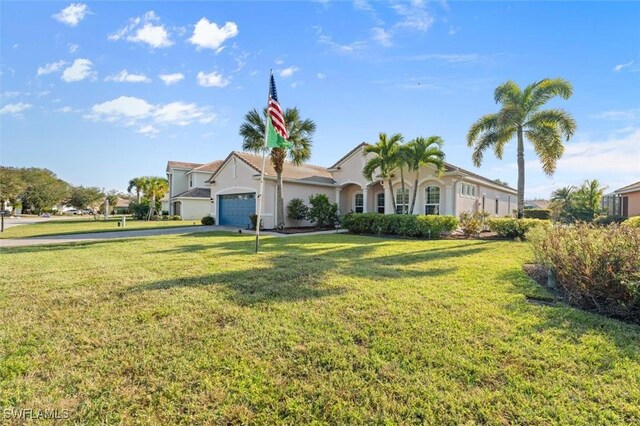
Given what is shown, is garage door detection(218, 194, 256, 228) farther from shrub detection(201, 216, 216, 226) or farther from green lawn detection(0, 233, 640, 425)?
green lawn detection(0, 233, 640, 425)

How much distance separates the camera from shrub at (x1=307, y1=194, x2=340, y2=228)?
22125mm

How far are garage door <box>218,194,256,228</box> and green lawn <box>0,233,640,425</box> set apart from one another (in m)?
16.6

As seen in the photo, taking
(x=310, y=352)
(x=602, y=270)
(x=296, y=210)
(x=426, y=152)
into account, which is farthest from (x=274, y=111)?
(x=296, y=210)

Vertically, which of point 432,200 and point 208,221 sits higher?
point 432,200

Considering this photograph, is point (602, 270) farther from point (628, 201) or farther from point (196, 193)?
point (196, 193)

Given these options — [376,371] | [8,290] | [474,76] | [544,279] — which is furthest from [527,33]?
[8,290]

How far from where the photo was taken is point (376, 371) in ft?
11.3

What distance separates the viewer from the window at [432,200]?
2156cm

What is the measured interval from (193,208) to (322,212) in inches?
962

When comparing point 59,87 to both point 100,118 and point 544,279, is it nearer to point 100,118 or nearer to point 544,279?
point 100,118

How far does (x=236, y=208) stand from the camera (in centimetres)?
2480

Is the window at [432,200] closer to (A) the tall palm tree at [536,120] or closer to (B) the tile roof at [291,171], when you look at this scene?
(A) the tall palm tree at [536,120]

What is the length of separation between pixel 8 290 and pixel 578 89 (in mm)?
23077

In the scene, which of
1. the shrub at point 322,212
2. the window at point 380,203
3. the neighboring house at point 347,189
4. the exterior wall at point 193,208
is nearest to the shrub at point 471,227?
the neighboring house at point 347,189
